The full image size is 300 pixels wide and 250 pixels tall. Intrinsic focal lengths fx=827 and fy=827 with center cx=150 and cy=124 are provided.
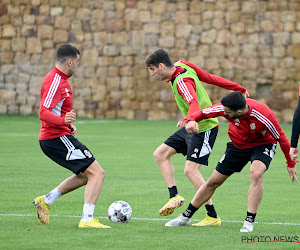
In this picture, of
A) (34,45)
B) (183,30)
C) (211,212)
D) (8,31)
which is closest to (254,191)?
(211,212)

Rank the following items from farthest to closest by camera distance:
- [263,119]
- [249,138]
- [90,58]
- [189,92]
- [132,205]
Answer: [90,58] < [132,205] < [189,92] < [249,138] < [263,119]

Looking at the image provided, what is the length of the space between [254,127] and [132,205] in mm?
2830

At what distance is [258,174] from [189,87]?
1517 mm

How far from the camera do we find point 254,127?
8.74 m

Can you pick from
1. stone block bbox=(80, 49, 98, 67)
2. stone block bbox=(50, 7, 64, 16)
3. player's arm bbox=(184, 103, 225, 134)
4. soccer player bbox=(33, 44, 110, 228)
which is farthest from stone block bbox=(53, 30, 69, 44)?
player's arm bbox=(184, 103, 225, 134)

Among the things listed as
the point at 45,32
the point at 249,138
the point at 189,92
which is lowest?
the point at 45,32

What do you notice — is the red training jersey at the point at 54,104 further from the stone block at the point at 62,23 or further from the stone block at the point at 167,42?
the stone block at the point at 62,23

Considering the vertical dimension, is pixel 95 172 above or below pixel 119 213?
above

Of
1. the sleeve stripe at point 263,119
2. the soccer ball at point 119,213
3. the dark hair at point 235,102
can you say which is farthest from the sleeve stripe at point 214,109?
the soccer ball at point 119,213

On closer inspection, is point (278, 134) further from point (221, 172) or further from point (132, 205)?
point (132, 205)

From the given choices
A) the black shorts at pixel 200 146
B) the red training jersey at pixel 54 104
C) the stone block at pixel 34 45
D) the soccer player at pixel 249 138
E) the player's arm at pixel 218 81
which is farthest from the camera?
the stone block at pixel 34 45

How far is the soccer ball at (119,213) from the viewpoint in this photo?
9.38 metres

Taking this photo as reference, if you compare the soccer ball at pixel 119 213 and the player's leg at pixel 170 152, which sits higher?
the player's leg at pixel 170 152

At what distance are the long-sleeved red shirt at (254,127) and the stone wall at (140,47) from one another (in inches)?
908
